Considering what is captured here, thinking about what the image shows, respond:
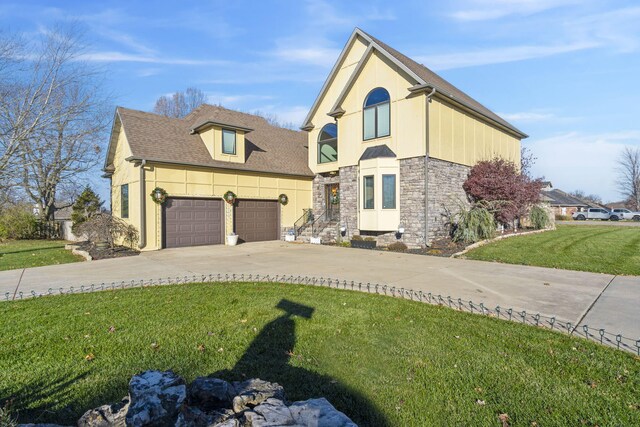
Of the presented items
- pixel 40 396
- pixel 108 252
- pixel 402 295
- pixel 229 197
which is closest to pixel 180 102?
pixel 229 197

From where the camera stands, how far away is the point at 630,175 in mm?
50719

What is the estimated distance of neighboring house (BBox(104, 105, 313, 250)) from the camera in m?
13.5

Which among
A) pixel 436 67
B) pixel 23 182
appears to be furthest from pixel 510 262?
pixel 23 182

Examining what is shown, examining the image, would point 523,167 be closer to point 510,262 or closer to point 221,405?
point 510,262

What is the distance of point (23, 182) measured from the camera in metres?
15.8

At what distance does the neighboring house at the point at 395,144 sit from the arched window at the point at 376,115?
0.04 metres

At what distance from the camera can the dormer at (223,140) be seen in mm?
15242

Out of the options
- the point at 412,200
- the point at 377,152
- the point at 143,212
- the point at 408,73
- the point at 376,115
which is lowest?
the point at 143,212

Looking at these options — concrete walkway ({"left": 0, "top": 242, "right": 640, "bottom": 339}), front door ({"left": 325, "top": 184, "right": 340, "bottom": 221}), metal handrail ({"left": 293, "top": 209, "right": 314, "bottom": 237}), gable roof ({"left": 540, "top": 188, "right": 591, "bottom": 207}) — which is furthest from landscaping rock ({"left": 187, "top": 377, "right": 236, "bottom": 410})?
gable roof ({"left": 540, "top": 188, "right": 591, "bottom": 207})

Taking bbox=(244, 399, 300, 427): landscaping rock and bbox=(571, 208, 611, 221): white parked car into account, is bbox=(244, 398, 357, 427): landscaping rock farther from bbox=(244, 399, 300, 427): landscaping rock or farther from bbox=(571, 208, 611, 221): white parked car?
bbox=(571, 208, 611, 221): white parked car

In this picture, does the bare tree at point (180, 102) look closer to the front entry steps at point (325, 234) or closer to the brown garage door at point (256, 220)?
the brown garage door at point (256, 220)

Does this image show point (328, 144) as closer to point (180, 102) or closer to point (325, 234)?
point (325, 234)

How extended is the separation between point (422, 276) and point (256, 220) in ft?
34.5

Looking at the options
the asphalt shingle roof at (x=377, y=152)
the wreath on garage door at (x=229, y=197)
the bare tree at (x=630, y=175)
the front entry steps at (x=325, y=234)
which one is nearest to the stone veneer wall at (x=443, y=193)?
the asphalt shingle roof at (x=377, y=152)
